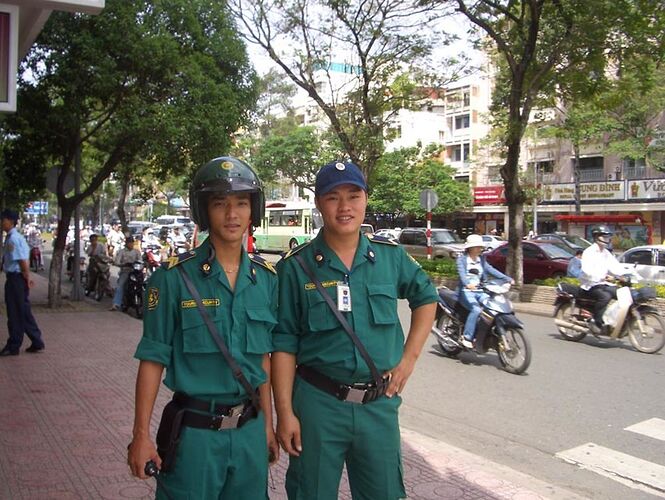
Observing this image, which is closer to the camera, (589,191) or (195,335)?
(195,335)

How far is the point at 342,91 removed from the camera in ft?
68.6

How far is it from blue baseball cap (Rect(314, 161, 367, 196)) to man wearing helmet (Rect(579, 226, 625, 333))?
7245 mm

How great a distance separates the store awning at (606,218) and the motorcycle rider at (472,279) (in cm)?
2836

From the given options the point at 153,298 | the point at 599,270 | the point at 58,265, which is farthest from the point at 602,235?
the point at 58,265

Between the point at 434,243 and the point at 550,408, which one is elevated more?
the point at 434,243

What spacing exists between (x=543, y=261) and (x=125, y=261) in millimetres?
10498

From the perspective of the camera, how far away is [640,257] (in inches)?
574

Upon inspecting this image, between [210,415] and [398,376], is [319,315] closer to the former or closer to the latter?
[398,376]

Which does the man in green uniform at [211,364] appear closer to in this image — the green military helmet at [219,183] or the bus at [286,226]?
the green military helmet at [219,183]

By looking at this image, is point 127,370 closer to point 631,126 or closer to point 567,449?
point 567,449

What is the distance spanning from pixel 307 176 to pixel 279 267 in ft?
132

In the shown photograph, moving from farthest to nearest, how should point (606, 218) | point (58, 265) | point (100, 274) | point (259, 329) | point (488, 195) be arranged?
point (488, 195)
point (606, 218)
point (100, 274)
point (58, 265)
point (259, 329)

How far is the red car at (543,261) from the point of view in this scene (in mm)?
16750

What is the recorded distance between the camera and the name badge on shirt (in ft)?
8.29
